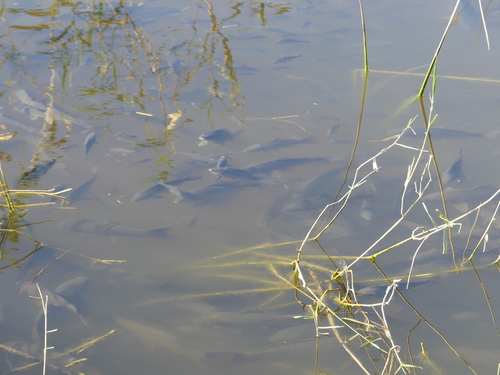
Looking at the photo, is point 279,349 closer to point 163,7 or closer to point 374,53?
point 374,53

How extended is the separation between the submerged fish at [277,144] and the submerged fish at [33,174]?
1220 millimetres

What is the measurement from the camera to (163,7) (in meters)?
4.64

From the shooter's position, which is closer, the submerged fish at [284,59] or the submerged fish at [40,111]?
the submerged fish at [40,111]

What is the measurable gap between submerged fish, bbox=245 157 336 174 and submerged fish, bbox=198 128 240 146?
31cm

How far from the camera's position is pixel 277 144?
3.05 m

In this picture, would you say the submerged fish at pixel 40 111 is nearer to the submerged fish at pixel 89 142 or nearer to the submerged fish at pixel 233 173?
the submerged fish at pixel 89 142

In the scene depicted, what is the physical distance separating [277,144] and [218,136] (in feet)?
1.30

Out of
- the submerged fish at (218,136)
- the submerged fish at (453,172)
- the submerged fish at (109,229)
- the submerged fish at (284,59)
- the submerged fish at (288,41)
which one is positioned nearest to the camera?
the submerged fish at (109,229)

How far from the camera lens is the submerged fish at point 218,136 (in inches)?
118

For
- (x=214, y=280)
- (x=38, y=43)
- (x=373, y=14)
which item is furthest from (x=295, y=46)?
(x=214, y=280)

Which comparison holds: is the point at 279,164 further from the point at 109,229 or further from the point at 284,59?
the point at 284,59

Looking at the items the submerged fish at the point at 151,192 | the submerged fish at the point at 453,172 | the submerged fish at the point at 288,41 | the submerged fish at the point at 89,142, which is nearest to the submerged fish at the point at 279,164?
the submerged fish at the point at 151,192

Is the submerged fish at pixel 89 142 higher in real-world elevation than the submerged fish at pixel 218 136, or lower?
higher

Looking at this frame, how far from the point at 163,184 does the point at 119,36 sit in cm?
229
